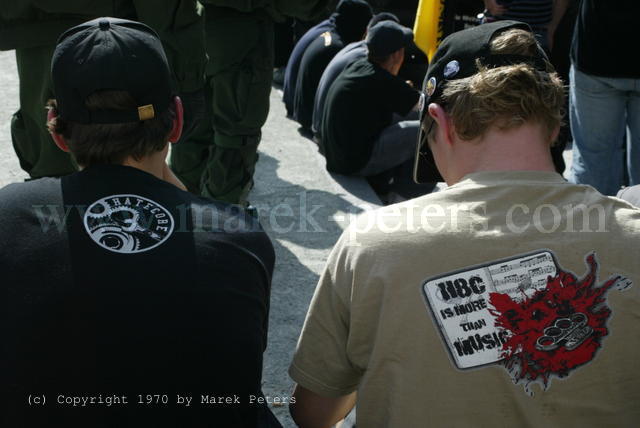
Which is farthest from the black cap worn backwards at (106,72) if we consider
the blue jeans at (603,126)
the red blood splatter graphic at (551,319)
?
the blue jeans at (603,126)

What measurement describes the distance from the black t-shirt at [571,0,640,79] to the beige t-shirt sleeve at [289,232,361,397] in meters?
2.64

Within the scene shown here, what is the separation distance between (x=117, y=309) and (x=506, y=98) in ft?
3.04

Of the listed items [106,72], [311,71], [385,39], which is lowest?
[311,71]

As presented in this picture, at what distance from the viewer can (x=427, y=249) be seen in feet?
4.91

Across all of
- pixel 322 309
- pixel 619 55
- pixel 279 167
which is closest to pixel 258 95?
pixel 279 167

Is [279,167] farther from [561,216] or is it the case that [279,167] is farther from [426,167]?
[561,216]

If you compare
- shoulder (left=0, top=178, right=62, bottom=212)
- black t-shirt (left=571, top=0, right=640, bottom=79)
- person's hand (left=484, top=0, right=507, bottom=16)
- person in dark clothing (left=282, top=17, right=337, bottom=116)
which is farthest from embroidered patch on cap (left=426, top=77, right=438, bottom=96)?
person in dark clothing (left=282, top=17, right=337, bottom=116)

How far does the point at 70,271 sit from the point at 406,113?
3.65m

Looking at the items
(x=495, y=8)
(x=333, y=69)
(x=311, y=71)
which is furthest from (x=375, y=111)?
(x=311, y=71)

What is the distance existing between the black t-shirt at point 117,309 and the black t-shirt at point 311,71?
4246 millimetres

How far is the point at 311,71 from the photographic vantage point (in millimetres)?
5863

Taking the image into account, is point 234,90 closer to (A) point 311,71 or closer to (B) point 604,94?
(B) point 604,94

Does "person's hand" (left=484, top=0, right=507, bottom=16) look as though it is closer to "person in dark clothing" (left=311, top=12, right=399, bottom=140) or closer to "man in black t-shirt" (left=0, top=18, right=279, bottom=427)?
"person in dark clothing" (left=311, top=12, right=399, bottom=140)

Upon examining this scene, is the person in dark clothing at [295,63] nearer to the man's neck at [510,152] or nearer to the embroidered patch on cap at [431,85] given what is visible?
the embroidered patch on cap at [431,85]
